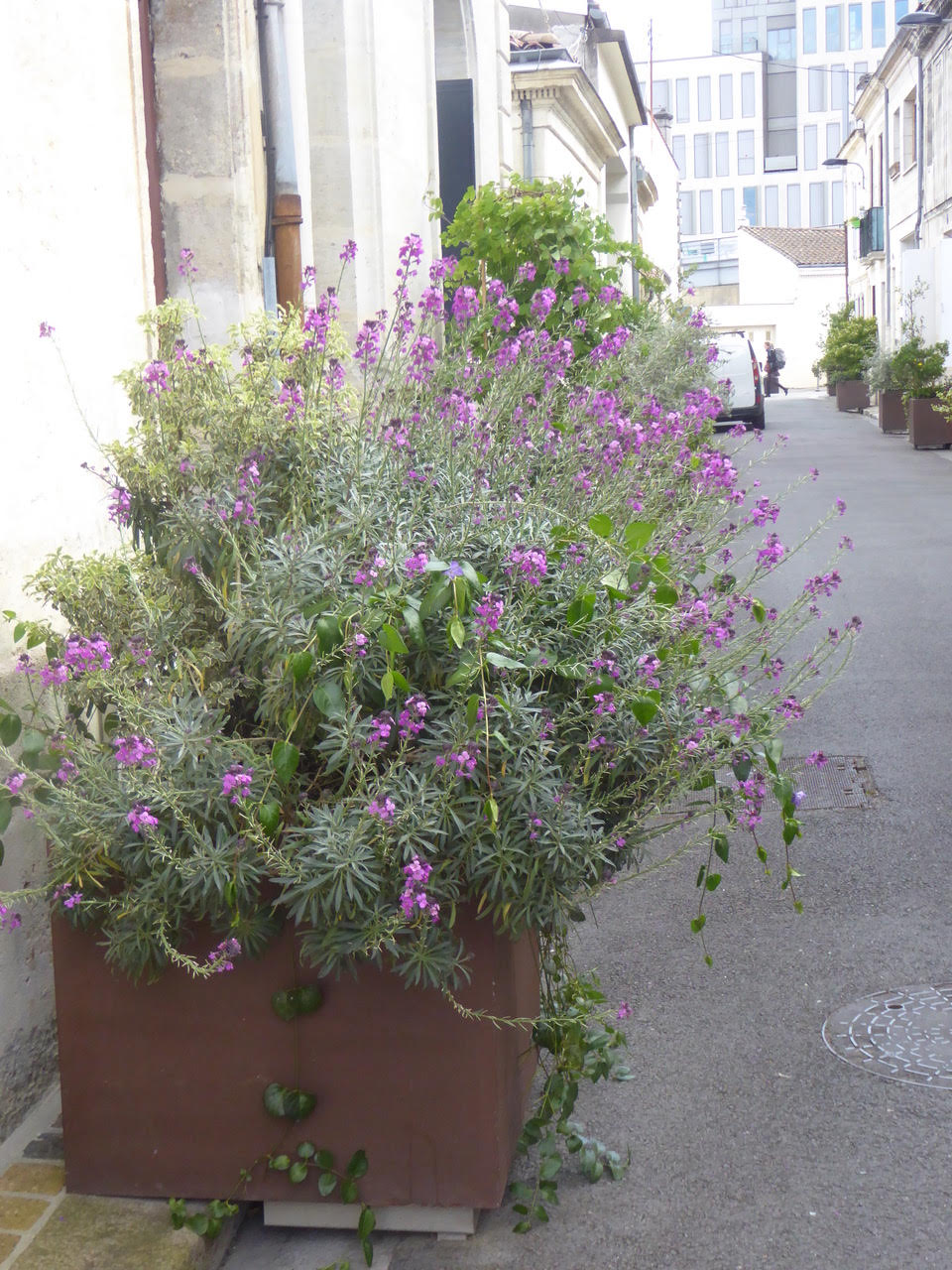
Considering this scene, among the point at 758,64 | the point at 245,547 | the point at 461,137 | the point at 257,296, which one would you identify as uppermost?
the point at 758,64

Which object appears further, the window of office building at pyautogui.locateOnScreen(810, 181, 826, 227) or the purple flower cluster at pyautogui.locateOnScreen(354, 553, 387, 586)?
the window of office building at pyautogui.locateOnScreen(810, 181, 826, 227)

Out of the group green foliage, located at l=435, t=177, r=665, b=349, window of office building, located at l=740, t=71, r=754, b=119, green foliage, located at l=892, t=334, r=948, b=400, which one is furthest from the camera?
window of office building, located at l=740, t=71, r=754, b=119

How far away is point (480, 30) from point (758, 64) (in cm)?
9395

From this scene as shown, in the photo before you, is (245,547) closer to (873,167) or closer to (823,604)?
(823,604)

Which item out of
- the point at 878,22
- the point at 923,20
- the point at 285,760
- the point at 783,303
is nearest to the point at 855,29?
the point at 878,22

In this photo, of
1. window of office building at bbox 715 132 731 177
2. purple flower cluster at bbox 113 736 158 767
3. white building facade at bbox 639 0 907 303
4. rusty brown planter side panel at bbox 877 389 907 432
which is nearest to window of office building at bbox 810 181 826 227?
white building facade at bbox 639 0 907 303

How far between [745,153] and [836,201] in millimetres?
7059

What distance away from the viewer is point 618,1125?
339 centimetres

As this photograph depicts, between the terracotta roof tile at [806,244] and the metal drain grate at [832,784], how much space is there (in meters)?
62.7

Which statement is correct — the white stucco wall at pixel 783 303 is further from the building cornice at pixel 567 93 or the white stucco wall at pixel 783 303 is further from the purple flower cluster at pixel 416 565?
the purple flower cluster at pixel 416 565

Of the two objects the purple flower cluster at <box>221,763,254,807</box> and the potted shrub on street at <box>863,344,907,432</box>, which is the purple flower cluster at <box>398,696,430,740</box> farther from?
the potted shrub on street at <box>863,344,907,432</box>

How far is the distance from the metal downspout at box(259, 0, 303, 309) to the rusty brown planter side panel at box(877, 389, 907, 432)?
2088cm

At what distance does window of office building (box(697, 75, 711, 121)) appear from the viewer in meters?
96.6

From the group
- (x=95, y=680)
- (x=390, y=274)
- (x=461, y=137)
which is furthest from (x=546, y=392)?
(x=461, y=137)
